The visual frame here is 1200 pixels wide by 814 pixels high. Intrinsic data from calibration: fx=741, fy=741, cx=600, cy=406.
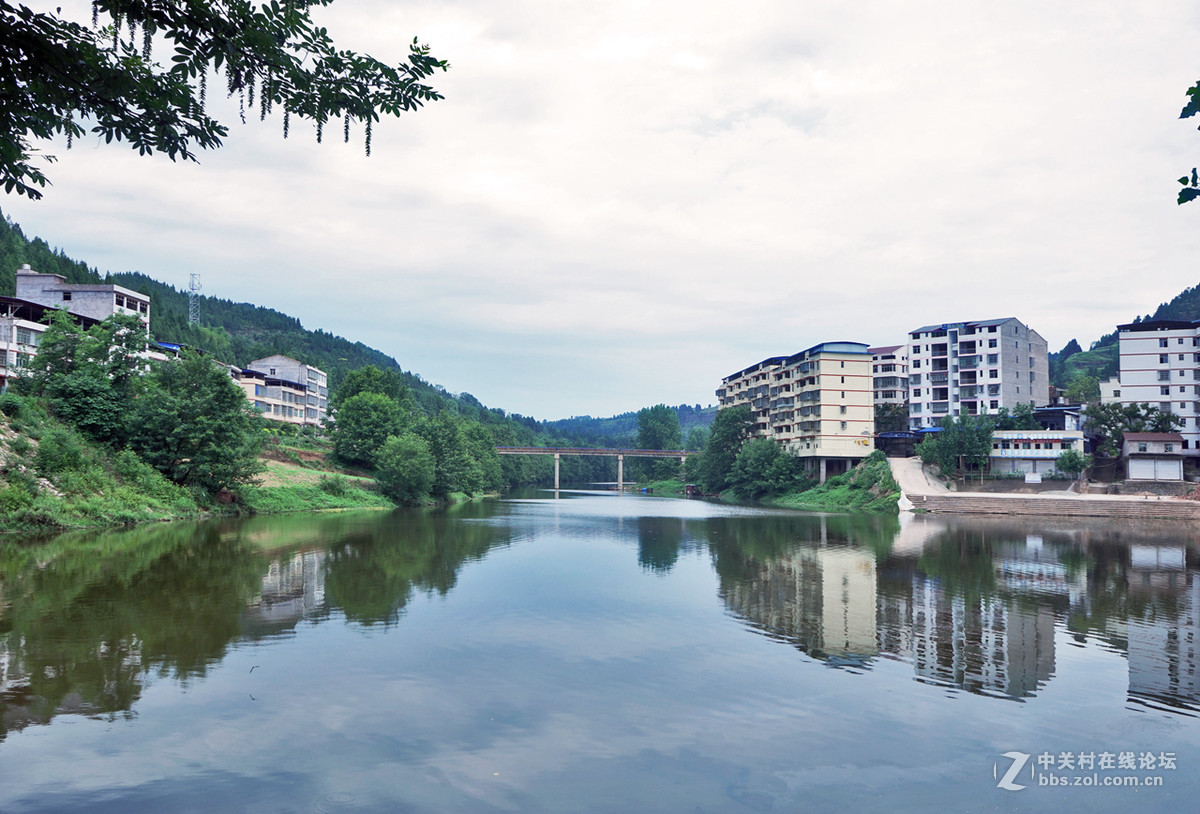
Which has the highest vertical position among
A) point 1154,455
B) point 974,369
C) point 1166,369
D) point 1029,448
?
point 974,369

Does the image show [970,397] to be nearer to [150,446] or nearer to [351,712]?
[150,446]

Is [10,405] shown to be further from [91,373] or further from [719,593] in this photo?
[719,593]

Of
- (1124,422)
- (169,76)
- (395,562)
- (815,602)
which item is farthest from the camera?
(1124,422)

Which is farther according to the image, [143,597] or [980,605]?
[980,605]

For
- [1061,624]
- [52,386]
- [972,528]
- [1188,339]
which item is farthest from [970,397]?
[52,386]

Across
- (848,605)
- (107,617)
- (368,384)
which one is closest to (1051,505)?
(848,605)

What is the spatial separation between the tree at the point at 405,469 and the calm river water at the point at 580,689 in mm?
43059

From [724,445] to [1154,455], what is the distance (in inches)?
2055

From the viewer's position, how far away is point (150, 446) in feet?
157

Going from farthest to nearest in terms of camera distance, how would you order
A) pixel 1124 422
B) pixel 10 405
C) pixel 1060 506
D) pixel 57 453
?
pixel 1124 422 < pixel 1060 506 < pixel 10 405 < pixel 57 453

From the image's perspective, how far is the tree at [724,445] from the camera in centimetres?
11088

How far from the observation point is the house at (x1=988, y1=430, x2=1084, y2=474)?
83125 millimetres

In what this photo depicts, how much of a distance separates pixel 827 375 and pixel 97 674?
3550 inches

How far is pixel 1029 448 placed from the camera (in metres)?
84.4
